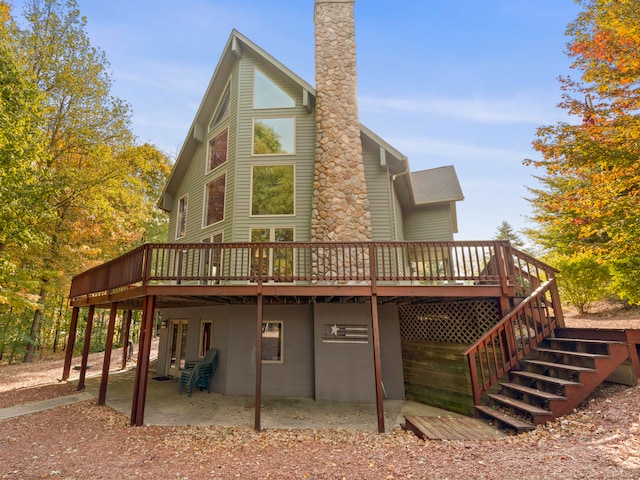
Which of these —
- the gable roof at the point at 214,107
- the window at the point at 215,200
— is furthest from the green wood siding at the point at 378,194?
the window at the point at 215,200

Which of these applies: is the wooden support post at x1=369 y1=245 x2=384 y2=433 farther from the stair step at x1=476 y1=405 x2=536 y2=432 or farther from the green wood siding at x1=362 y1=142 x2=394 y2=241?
the green wood siding at x1=362 y1=142 x2=394 y2=241

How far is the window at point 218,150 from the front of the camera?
1129 centimetres

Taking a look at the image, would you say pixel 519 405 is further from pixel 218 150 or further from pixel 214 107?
pixel 214 107

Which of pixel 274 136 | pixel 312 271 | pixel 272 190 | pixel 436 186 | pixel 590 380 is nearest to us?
pixel 590 380

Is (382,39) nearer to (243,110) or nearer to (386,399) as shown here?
(243,110)

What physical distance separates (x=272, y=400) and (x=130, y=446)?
3.77 m

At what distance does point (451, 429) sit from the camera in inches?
207

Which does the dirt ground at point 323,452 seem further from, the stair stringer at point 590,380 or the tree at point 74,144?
the tree at point 74,144

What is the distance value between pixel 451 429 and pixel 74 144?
59.1 feet

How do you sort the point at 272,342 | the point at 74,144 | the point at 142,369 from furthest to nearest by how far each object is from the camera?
the point at 74,144 → the point at 272,342 → the point at 142,369

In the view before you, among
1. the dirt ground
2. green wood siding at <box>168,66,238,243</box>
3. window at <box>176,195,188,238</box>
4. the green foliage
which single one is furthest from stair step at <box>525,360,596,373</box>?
window at <box>176,195,188,238</box>

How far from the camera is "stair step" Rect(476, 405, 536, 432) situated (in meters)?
4.84

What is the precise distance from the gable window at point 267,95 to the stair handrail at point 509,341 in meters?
Answer: 8.94

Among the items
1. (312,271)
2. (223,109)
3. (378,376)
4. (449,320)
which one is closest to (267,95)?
(223,109)
